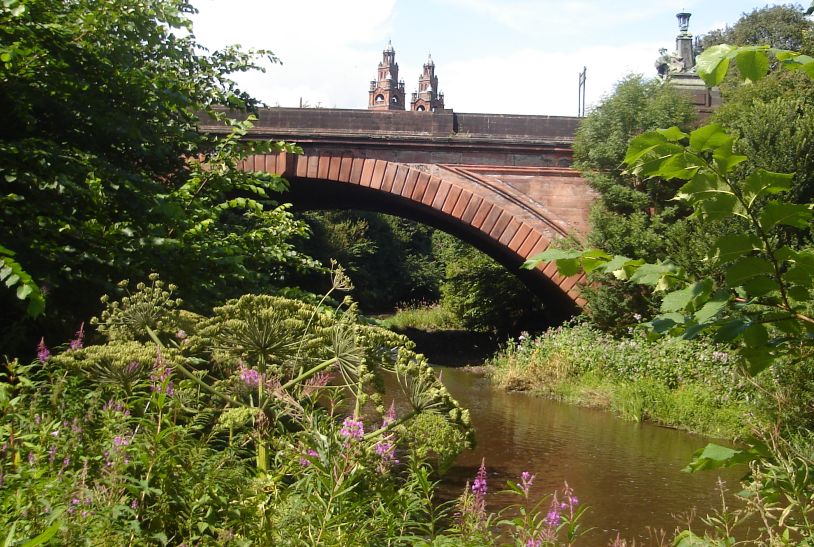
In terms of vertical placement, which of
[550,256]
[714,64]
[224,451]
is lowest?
[224,451]

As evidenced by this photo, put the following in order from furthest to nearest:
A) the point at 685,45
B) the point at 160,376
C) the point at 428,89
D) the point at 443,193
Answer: the point at 428,89
the point at 685,45
the point at 443,193
the point at 160,376

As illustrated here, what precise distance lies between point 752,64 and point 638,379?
886cm

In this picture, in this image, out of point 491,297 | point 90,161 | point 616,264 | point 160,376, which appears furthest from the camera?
point 491,297

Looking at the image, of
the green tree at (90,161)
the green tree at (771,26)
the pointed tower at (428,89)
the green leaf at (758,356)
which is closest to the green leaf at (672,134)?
the green leaf at (758,356)

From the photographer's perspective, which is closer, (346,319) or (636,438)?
(346,319)

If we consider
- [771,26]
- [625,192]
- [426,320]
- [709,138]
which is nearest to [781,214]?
[709,138]

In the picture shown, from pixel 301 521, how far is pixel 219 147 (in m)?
4.97

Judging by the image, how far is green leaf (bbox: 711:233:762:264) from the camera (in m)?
1.63

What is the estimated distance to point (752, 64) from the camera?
1.55m

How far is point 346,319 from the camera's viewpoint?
10.4 feet

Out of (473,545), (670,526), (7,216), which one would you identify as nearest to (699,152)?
(473,545)

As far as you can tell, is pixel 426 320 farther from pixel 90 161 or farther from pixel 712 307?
pixel 712 307

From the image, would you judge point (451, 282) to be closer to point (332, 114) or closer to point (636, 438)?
point (332, 114)

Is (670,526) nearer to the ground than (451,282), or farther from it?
farther from it
